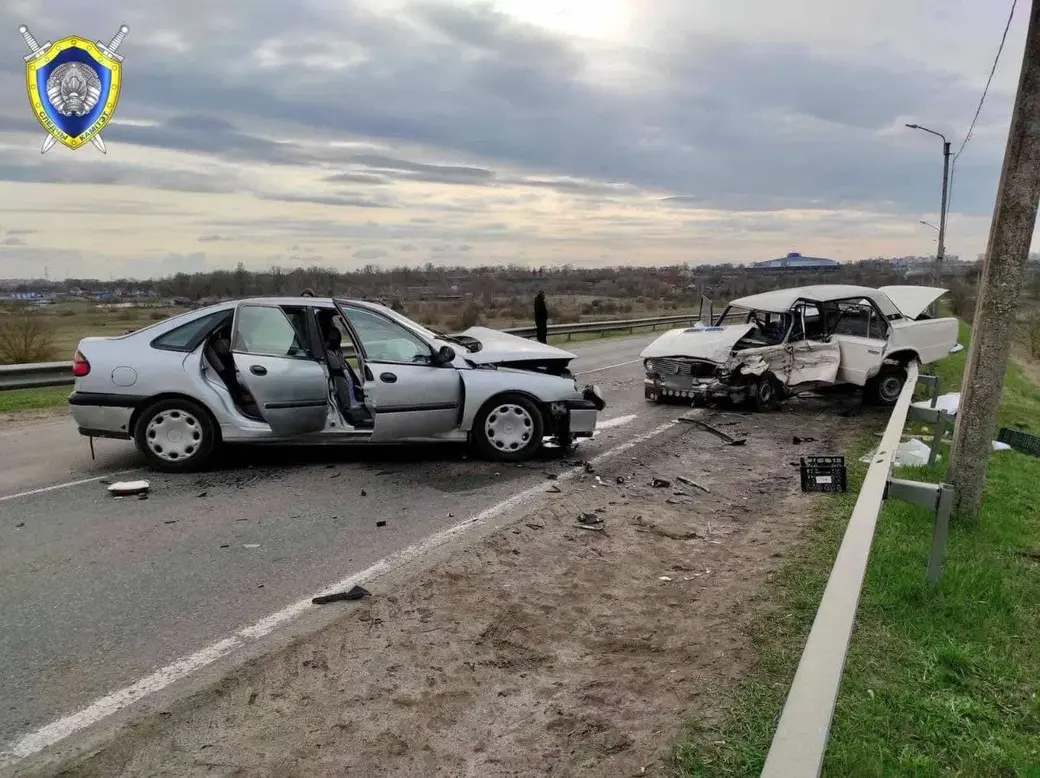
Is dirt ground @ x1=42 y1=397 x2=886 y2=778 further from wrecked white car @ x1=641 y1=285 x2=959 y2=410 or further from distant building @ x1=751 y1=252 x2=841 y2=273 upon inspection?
distant building @ x1=751 y1=252 x2=841 y2=273

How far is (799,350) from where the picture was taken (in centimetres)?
1199

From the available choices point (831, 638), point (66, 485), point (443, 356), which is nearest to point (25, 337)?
point (66, 485)

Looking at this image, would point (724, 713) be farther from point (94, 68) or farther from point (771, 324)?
point (94, 68)

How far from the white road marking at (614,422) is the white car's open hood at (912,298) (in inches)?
197

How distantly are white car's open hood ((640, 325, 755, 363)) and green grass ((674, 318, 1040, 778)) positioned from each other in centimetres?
618

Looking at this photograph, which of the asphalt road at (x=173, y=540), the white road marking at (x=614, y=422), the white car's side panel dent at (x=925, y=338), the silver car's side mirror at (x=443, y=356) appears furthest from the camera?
the white car's side panel dent at (x=925, y=338)

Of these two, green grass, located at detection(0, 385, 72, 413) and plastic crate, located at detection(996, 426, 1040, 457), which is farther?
green grass, located at detection(0, 385, 72, 413)

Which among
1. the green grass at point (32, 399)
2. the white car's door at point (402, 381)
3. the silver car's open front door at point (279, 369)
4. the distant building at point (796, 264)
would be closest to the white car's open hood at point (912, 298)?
the white car's door at point (402, 381)

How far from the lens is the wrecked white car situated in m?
11.9

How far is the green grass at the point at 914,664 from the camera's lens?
2.90 meters

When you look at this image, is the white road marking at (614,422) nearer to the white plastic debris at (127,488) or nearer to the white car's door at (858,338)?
the white car's door at (858,338)

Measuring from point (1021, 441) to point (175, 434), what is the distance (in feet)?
31.7

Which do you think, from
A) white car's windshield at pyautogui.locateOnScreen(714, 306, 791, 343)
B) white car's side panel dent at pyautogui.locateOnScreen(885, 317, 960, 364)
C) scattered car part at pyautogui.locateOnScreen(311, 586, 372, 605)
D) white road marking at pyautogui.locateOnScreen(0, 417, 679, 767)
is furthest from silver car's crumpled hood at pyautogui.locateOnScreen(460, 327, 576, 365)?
white car's side panel dent at pyautogui.locateOnScreen(885, 317, 960, 364)

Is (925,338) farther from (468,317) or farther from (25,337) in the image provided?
(468,317)
